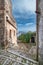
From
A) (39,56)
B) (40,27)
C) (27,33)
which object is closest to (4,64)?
(39,56)

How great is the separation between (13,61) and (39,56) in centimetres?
93

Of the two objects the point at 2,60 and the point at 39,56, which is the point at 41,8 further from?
the point at 2,60

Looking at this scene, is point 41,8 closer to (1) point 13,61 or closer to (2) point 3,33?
(1) point 13,61

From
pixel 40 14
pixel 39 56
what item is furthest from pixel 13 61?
pixel 40 14

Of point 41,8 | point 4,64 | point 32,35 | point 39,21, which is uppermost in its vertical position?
point 41,8

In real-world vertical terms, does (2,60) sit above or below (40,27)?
below

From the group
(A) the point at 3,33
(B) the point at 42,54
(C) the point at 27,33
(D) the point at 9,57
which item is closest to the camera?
(B) the point at 42,54

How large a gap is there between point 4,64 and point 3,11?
9.41ft

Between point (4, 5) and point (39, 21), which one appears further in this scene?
point (4, 5)

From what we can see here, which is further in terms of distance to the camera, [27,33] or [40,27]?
[27,33]

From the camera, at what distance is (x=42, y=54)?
6105 mm

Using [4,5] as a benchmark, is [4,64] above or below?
below

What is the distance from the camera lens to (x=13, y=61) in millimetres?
6312

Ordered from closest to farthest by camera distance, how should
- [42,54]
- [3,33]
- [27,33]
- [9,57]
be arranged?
[42,54] < [9,57] < [3,33] < [27,33]
